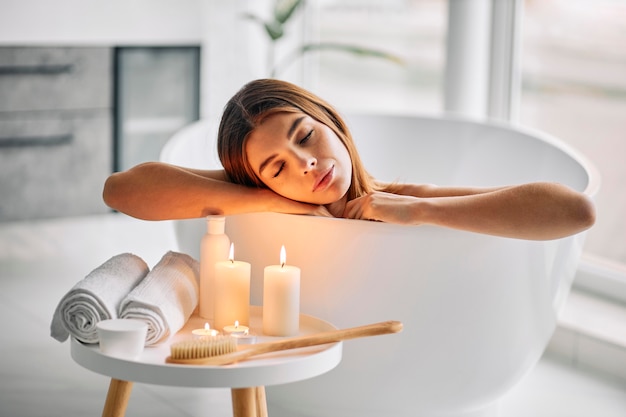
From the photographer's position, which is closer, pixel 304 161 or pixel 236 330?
pixel 236 330

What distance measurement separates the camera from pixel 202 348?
1.54 metres

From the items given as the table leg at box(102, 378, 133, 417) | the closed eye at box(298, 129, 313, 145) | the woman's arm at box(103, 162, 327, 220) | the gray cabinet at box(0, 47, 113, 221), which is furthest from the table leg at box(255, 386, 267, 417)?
the gray cabinet at box(0, 47, 113, 221)

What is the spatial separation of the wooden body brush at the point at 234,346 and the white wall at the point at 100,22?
2716mm

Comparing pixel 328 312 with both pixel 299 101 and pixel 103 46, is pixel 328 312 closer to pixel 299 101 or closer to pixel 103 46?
pixel 299 101

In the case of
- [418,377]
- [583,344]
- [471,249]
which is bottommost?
[583,344]

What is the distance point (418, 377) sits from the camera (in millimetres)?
2057

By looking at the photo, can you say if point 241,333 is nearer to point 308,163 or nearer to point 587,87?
point 308,163

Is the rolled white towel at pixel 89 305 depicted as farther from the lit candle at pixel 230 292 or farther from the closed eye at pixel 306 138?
the closed eye at pixel 306 138

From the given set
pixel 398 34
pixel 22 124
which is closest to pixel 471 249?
pixel 22 124

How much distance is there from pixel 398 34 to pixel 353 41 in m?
0.25

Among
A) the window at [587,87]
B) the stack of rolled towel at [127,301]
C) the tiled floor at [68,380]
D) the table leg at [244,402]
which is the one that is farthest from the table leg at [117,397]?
the window at [587,87]

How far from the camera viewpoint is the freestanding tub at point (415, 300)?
193cm

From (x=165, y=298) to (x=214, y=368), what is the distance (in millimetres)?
249

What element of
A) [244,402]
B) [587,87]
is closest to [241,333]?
[244,402]
